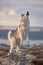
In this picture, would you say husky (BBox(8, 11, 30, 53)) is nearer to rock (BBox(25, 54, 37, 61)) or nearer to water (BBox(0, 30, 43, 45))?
water (BBox(0, 30, 43, 45))

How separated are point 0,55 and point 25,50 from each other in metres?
0.35

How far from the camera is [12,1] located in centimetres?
266

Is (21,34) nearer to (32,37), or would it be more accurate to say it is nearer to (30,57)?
(32,37)

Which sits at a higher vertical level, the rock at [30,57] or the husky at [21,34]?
the husky at [21,34]

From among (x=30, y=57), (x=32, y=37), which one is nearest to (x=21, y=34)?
(x=32, y=37)

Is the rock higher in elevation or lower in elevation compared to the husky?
lower

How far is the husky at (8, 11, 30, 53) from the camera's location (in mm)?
2556

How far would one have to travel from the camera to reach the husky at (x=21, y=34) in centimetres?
256

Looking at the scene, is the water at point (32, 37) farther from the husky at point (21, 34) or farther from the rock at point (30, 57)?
the rock at point (30, 57)

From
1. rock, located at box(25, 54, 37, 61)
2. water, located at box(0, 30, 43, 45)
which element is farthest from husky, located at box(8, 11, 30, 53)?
rock, located at box(25, 54, 37, 61)

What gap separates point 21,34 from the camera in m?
2.59

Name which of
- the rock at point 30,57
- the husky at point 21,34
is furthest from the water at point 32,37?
the rock at point 30,57

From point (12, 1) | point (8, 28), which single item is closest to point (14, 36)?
point (8, 28)

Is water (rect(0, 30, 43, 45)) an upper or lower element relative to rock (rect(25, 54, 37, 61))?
upper
